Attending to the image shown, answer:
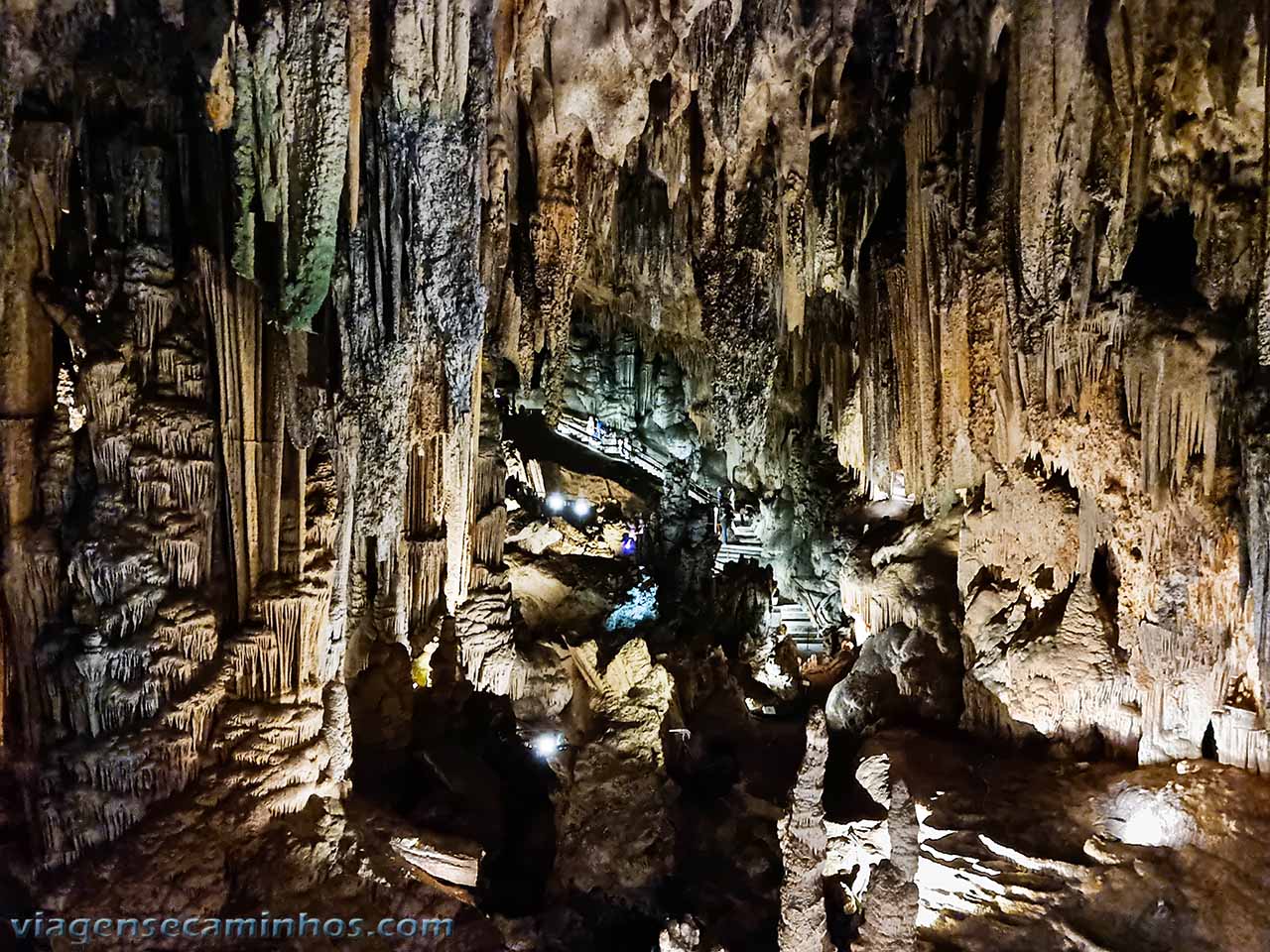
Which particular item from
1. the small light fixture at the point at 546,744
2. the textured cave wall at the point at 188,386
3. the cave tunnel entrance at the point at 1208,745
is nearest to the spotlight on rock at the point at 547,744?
the small light fixture at the point at 546,744

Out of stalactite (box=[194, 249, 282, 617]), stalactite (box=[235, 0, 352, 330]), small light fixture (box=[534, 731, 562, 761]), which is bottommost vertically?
small light fixture (box=[534, 731, 562, 761])

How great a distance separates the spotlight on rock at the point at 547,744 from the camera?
930 centimetres

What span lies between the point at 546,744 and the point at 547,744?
0.01m

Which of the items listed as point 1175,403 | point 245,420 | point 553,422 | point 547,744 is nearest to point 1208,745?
point 1175,403

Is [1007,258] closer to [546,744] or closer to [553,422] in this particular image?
[553,422]

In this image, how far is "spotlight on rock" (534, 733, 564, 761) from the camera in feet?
30.5

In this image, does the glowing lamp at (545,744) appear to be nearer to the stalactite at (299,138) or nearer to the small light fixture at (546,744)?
the small light fixture at (546,744)

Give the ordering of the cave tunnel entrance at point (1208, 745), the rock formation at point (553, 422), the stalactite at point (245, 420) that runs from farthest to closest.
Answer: the cave tunnel entrance at point (1208, 745)
the stalactite at point (245, 420)
the rock formation at point (553, 422)

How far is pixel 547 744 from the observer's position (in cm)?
933

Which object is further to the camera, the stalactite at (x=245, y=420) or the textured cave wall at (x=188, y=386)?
the stalactite at (x=245, y=420)

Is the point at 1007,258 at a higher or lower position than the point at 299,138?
lower

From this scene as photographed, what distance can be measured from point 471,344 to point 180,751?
161 inches

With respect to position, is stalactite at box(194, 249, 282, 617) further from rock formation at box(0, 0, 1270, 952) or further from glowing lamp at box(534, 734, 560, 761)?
glowing lamp at box(534, 734, 560, 761)

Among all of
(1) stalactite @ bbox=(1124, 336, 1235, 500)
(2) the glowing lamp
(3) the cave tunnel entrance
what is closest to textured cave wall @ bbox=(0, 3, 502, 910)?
(2) the glowing lamp
